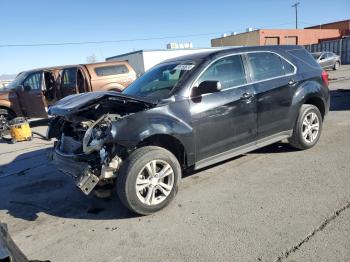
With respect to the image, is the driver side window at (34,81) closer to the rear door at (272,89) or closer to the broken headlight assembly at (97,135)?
the broken headlight assembly at (97,135)

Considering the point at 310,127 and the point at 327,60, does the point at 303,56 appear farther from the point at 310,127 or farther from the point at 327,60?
the point at 327,60

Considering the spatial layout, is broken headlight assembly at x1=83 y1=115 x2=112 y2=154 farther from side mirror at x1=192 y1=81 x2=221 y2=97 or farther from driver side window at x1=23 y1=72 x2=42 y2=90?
driver side window at x1=23 y1=72 x2=42 y2=90

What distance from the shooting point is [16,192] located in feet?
18.2

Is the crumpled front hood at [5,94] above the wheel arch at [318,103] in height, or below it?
above

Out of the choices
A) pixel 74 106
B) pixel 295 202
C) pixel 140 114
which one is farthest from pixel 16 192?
pixel 295 202

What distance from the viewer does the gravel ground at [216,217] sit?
10.9ft

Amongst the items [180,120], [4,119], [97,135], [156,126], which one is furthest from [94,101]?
[4,119]

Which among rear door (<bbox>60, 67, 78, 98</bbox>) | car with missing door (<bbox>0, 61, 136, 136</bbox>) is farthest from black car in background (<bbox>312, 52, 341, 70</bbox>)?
rear door (<bbox>60, 67, 78, 98</bbox>)

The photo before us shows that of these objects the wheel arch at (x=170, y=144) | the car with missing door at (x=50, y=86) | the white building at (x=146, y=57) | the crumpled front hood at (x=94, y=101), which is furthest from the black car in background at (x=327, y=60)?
the crumpled front hood at (x=94, y=101)

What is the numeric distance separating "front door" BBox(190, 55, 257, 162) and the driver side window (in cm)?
853

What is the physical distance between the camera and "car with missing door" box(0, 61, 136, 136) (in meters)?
11.7

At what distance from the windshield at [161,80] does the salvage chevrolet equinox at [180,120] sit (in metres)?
0.02

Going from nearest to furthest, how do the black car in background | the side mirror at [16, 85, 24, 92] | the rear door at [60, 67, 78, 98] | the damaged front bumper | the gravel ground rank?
the gravel ground
the damaged front bumper
the side mirror at [16, 85, 24, 92]
the rear door at [60, 67, 78, 98]
the black car in background

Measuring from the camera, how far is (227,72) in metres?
5.09
